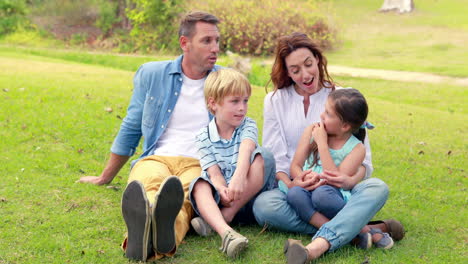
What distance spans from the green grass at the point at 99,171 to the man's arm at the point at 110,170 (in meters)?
0.09

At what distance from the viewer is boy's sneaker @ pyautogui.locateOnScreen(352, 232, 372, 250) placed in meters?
3.56

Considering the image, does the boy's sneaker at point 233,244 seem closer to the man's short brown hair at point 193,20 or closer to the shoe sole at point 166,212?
the shoe sole at point 166,212

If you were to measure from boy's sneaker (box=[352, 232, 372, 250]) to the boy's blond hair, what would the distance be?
1.16 m

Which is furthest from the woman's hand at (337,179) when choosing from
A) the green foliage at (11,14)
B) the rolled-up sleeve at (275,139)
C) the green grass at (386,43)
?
the green foliage at (11,14)

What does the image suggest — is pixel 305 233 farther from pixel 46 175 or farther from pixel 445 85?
pixel 445 85

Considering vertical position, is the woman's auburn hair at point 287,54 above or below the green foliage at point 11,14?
above

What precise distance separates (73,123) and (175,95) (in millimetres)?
2886

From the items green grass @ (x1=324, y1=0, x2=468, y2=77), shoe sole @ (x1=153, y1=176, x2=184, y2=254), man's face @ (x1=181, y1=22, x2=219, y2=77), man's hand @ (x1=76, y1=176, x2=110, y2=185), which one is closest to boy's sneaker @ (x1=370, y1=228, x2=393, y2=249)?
shoe sole @ (x1=153, y1=176, x2=184, y2=254)

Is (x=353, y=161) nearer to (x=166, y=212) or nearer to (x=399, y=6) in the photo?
(x=166, y=212)

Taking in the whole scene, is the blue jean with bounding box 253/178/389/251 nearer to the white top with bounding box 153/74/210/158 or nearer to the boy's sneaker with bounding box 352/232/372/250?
the boy's sneaker with bounding box 352/232/372/250

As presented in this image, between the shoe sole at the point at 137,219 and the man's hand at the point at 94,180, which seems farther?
the man's hand at the point at 94,180

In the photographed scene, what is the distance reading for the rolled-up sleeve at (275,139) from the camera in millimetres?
4053

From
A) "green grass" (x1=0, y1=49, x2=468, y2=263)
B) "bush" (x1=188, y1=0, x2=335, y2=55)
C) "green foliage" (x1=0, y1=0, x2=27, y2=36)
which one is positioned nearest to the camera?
"green grass" (x1=0, y1=49, x2=468, y2=263)

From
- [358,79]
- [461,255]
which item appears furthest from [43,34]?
[461,255]
